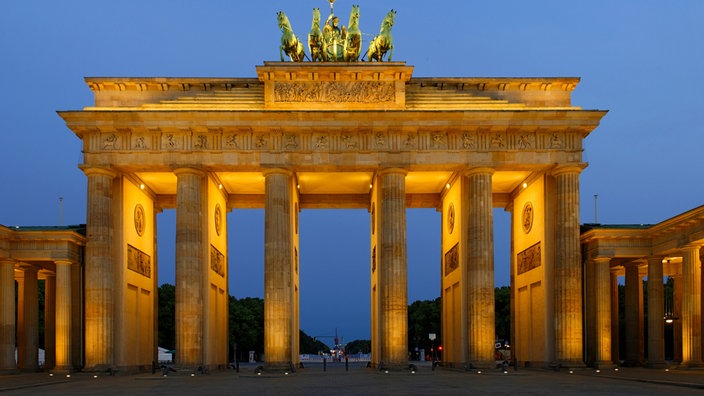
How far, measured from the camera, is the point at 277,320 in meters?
45.2

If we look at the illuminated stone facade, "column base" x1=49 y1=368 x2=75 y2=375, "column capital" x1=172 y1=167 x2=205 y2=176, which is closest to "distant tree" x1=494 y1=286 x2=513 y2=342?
the illuminated stone facade

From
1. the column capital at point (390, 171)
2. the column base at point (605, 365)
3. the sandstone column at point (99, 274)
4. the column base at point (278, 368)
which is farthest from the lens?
the column capital at point (390, 171)

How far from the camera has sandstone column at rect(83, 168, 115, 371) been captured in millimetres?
44281

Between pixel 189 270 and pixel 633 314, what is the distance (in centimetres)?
2909

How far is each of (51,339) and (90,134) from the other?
1489 centimetres

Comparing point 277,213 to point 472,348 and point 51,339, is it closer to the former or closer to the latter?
point 472,348

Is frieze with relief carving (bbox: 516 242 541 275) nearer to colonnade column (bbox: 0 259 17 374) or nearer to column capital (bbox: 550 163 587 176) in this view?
column capital (bbox: 550 163 587 176)

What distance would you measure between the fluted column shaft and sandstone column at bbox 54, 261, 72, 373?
29656 mm

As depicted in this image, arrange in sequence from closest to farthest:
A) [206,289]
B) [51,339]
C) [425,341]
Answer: [206,289] → [51,339] → [425,341]

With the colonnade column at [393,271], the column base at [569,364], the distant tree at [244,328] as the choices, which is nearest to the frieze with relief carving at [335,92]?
the colonnade column at [393,271]

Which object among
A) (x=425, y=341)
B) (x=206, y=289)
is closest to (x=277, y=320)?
(x=206, y=289)

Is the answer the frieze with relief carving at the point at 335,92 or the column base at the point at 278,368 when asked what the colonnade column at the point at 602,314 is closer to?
the frieze with relief carving at the point at 335,92

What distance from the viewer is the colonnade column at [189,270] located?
44688 mm

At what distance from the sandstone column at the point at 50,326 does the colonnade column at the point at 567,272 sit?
31.7 meters
